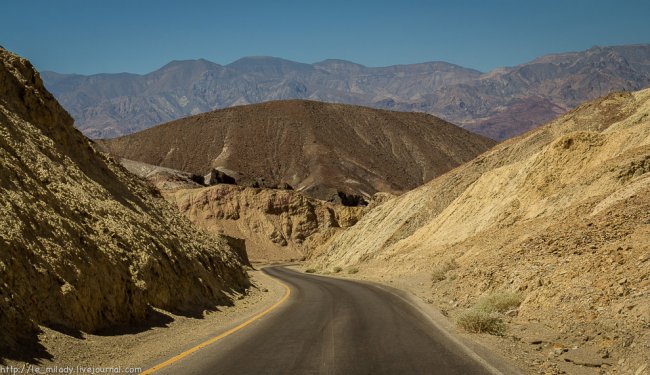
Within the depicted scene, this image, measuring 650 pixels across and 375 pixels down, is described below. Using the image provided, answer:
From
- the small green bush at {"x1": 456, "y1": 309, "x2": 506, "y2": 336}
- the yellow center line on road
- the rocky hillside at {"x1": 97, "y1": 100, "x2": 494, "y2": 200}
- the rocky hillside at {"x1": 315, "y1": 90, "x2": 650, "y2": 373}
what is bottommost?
the yellow center line on road

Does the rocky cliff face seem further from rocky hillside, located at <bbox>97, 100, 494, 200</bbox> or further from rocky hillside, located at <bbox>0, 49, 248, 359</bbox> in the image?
rocky hillside, located at <bbox>0, 49, 248, 359</bbox>

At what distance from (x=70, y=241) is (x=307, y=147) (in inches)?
6092

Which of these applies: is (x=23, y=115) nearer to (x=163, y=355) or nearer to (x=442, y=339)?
(x=163, y=355)

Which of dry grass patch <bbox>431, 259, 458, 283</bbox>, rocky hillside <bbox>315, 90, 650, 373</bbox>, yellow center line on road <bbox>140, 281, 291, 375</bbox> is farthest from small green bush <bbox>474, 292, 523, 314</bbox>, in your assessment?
dry grass patch <bbox>431, 259, 458, 283</bbox>

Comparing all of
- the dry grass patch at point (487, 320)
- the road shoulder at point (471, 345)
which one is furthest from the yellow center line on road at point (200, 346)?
the dry grass patch at point (487, 320)

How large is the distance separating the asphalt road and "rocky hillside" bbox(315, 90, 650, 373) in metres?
1.44

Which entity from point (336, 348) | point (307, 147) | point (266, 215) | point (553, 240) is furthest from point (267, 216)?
point (307, 147)

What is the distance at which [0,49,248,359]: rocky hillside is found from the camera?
8922 millimetres

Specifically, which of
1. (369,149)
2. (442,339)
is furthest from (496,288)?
(369,149)

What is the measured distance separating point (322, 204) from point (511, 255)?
2963 inches

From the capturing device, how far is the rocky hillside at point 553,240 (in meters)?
9.45

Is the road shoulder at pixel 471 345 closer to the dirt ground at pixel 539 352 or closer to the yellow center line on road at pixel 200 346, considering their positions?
the dirt ground at pixel 539 352

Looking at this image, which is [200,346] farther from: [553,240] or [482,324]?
[553,240]

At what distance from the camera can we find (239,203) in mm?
88812
